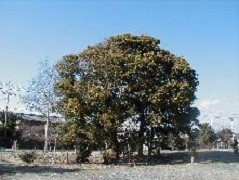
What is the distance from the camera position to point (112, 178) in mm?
21656

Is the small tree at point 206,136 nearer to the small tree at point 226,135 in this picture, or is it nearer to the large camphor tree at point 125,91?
the small tree at point 226,135

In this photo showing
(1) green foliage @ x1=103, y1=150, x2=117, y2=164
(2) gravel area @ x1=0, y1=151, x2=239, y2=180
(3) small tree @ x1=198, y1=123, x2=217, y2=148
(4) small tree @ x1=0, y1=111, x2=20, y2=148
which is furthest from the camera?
(3) small tree @ x1=198, y1=123, x2=217, y2=148

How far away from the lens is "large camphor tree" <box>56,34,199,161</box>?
1172 inches

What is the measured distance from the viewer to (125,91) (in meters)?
30.2

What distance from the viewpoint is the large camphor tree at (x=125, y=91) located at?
97.7 feet

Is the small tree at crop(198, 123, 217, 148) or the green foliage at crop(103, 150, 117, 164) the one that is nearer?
the green foliage at crop(103, 150, 117, 164)

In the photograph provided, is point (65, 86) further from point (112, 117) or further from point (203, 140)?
point (203, 140)

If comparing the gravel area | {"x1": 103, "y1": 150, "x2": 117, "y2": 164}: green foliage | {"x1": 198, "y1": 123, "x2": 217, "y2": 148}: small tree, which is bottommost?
the gravel area

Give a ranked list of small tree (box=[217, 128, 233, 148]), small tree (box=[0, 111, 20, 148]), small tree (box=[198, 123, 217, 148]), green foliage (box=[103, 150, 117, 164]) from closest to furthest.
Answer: green foliage (box=[103, 150, 117, 164])
small tree (box=[0, 111, 20, 148])
small tree (box=[198, 123, 217, 148])
small tree (box=[217, 128, 233, 148])

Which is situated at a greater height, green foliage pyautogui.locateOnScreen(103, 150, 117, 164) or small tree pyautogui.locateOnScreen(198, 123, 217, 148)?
small tree pyautogui.locateOnScreen(198, 123, 217, 148)

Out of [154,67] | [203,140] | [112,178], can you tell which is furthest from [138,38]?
[203,140]

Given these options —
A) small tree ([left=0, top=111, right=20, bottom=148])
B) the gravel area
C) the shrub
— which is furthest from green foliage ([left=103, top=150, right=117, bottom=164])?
small tree ([left=0, top=111, right=20, bottom=148])

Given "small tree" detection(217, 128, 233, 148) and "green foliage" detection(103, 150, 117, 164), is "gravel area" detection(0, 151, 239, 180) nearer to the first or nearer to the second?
"green foliage" detection(103, 150, 117, 164)

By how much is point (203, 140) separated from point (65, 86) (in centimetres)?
3089
